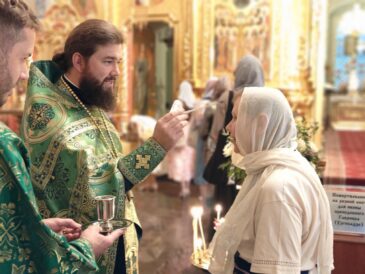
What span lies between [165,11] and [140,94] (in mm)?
1866

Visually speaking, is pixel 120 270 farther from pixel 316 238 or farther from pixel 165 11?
pixel 165 11

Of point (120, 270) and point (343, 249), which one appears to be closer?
point (120, 270)

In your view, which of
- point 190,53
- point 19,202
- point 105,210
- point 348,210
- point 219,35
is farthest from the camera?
point 190,53

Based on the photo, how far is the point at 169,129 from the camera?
1783 mm

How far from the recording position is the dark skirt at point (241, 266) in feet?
5.32

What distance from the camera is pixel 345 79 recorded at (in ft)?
47.4

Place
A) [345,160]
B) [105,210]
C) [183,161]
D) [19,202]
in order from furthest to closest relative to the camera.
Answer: [183,161] → [345,160] → [105,210] → [19,202]

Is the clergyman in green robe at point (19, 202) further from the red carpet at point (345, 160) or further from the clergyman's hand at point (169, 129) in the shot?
the red carpet at point (345, 160)

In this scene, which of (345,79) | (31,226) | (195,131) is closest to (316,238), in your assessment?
(31,226)

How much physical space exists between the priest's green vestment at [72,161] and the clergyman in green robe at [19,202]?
1.97 ft

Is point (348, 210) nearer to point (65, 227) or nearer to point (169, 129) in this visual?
point (169, 129)

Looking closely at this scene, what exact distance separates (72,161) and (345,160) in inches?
193

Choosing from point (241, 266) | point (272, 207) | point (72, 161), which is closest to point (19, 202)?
point (72, 161)

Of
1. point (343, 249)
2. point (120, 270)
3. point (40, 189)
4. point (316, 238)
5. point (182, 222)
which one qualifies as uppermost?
point (40, 189)
